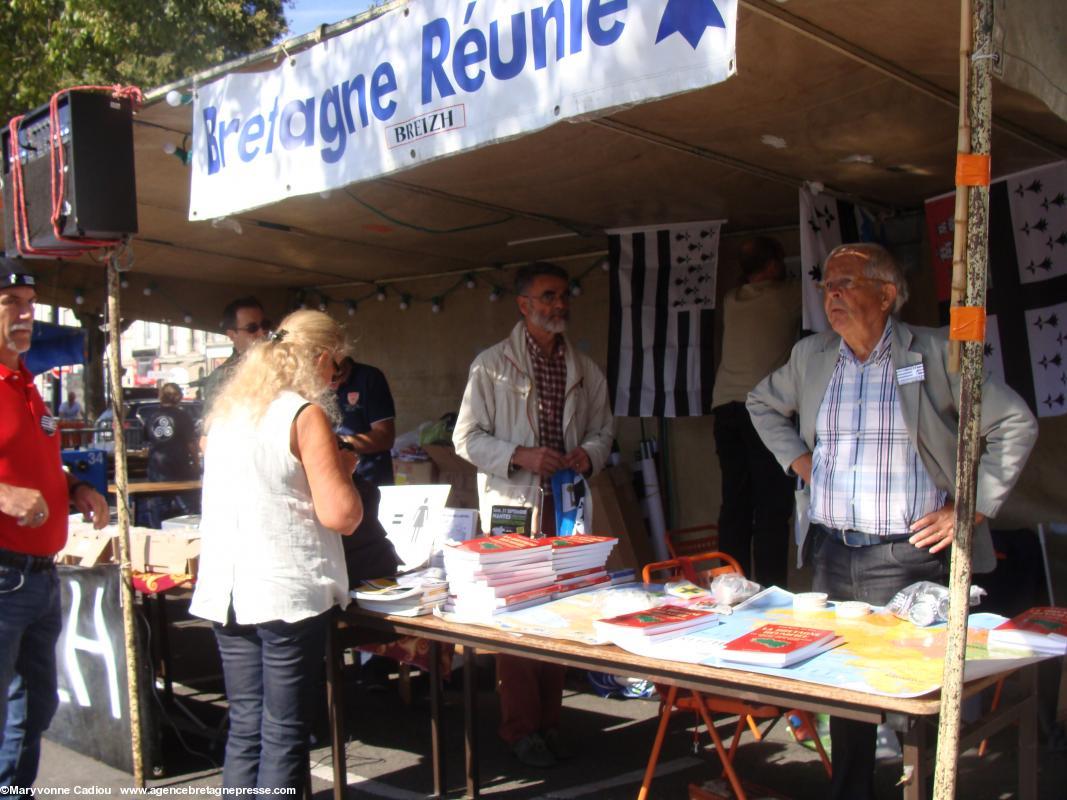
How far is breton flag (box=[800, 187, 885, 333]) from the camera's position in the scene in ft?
14.6

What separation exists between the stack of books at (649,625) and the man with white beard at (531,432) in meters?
1.28

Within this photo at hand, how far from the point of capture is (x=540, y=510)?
398 centimetres

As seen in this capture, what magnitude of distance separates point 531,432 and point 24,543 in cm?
188

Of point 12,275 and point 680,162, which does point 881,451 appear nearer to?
point 680,162

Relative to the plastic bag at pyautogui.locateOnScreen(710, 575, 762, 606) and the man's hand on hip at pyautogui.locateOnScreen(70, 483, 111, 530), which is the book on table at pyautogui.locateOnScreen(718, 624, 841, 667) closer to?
the plastic bag at pyautogui.locateOnScreen(710, 575, 762, 606)

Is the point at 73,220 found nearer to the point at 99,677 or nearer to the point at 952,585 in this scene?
the point at 99,677

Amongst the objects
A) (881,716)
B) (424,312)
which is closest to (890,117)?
(881,716)

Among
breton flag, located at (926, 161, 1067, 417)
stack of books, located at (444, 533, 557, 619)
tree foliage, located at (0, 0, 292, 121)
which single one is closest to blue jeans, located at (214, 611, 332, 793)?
stack of books, located at (444, 533, 557, 619)

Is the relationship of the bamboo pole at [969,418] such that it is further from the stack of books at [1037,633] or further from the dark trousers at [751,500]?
the dark trousers at [751,500]

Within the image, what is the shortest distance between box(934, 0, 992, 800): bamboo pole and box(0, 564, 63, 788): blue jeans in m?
2.54

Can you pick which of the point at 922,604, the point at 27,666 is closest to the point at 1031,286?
the point at 922,604

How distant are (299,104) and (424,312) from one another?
3747 mm

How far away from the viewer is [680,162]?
4.22 m

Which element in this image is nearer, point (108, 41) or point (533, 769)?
point (533, 769)
